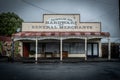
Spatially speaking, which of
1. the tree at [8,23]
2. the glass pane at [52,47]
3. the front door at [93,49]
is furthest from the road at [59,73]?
the tree at [8,23]

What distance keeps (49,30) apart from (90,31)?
5.67m

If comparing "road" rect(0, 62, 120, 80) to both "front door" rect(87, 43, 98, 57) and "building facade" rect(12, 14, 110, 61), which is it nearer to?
"building facade" rect(12, 14, 110, 61)

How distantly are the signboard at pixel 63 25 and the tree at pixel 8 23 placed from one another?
25.6 m

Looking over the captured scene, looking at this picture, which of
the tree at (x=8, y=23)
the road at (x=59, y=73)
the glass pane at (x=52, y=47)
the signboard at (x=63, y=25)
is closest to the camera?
the road at (x=59, y=73)

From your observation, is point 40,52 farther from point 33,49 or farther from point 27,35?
point 27,35

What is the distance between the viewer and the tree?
5841cm

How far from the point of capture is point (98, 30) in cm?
3409

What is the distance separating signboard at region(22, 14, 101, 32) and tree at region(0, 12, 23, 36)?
25.6 meters

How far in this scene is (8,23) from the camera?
59.4 metres

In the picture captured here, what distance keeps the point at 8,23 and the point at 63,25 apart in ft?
94.2

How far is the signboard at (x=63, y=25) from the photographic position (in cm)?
3369

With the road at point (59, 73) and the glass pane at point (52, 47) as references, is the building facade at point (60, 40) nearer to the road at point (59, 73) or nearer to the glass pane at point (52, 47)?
the glass pane at point (52, 47)

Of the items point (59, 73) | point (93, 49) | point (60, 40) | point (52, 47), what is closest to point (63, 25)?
point (60, 40)

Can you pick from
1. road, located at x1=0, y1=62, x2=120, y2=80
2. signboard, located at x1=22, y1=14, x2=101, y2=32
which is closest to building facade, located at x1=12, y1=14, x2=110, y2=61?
signboard, located at x1=22, y1=14, x2=101, y2=32
